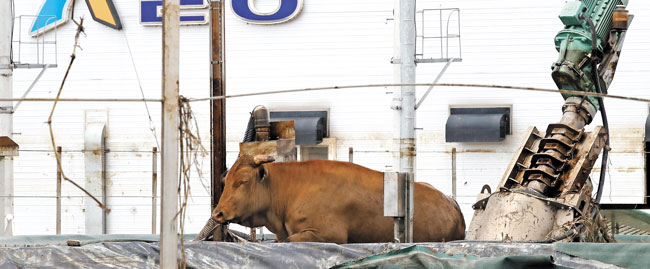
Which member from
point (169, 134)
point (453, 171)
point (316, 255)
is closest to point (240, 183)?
point (316, 255)

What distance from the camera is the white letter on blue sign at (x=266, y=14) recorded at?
22.5m

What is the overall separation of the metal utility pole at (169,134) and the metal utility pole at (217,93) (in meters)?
3.73

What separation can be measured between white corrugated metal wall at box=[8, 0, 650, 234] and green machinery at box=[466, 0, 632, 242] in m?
9.57

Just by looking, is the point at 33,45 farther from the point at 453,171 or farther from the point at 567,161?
the point at 567,161

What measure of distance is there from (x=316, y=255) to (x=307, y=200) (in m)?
2.47

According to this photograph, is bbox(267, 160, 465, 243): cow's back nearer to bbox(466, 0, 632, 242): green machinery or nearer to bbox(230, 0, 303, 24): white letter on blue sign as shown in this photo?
bbox(466, 0, 632, 242): green machinery

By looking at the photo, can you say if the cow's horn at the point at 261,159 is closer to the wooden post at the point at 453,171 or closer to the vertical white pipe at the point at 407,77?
the vertical white pipe at the point at 407,77

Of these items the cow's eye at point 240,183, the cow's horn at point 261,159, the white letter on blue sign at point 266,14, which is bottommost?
the cow's eye at point 240,183

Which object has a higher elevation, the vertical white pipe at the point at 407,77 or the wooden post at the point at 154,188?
the vertical white pipe at the point at 407,77

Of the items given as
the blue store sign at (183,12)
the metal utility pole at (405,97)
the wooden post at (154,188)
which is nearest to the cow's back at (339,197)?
the metal utility pole at (405,97)

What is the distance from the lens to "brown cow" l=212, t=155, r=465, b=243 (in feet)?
30.1

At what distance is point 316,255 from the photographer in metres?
6.84

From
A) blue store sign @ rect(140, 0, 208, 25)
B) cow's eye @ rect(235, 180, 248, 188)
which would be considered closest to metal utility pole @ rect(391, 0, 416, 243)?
cow's eye @ rect(235, 180, 248, 188)

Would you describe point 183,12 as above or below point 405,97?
above
